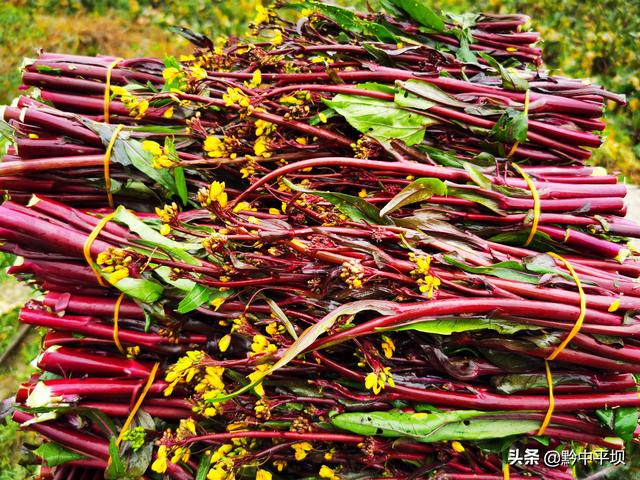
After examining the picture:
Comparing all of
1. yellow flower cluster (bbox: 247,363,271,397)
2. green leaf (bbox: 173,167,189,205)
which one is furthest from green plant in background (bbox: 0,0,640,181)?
yellow flower cluster (bbox: 247,363,271,397)

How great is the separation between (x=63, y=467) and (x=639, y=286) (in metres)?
1.96

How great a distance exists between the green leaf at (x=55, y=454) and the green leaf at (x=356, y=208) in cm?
110

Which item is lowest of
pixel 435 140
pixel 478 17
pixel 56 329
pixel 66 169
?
pixel 56 329

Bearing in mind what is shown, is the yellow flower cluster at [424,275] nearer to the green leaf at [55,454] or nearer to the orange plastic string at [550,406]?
the orange plastic string at [550,406]

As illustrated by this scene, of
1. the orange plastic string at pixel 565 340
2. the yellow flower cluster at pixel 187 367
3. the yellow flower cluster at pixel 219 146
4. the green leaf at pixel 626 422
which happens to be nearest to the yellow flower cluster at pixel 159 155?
the yellow flower cluster at pixel 219 146

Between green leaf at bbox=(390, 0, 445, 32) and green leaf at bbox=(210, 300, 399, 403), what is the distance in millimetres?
1130

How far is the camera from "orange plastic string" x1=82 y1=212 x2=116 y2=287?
1.51 m

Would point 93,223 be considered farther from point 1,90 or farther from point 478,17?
point 1,90

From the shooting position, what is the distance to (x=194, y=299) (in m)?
1.45

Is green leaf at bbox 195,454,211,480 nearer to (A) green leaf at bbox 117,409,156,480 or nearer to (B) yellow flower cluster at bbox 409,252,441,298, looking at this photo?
(A) green leaf at bbox 117,409,156,480

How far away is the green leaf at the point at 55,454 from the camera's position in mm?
1580

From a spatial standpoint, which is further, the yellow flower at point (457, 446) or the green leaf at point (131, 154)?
the green leaf at point (131, 154)

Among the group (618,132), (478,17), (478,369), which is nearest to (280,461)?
(478,369)

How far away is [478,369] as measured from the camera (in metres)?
1.48
